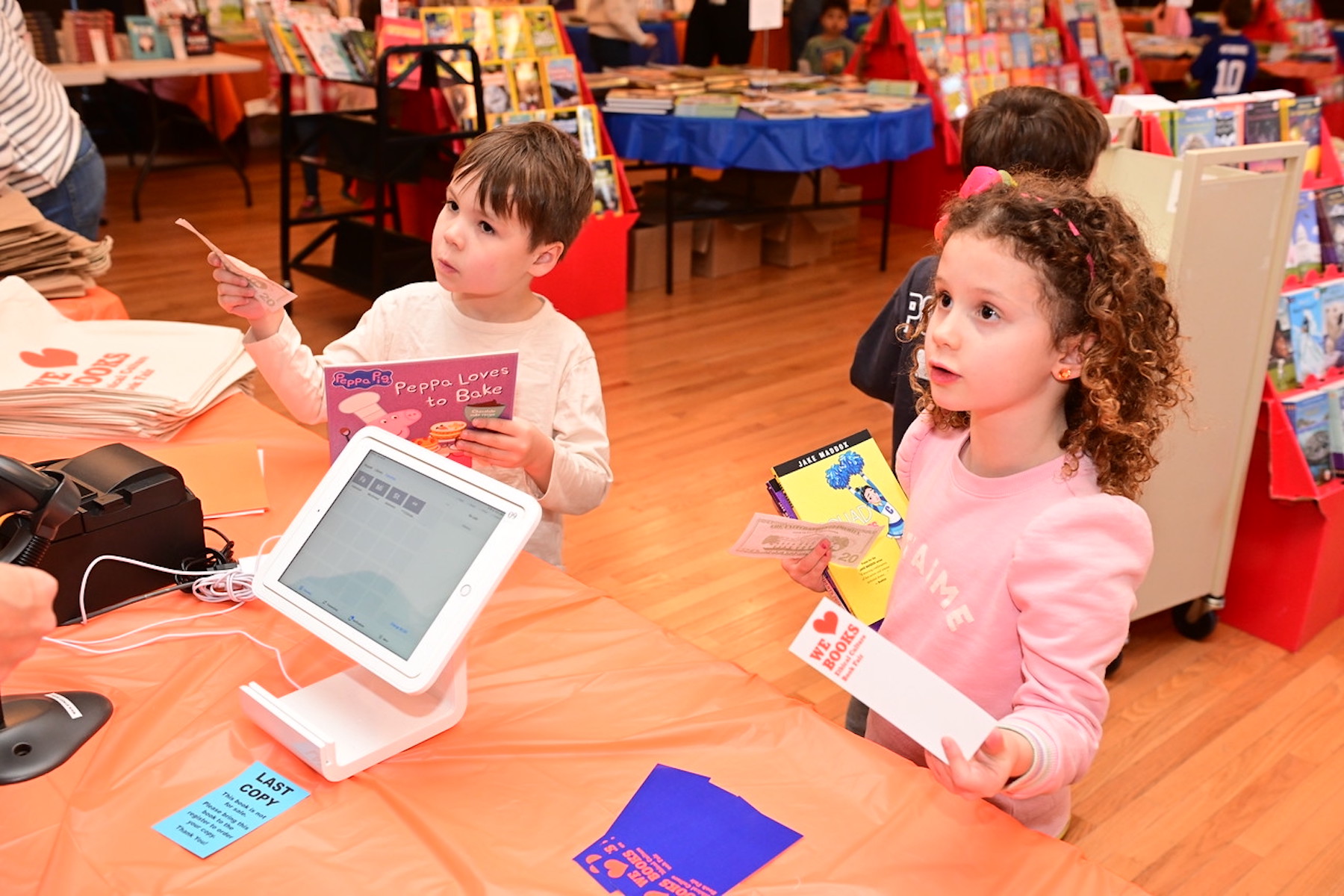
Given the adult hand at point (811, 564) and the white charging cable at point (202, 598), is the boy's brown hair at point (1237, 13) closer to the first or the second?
the adult hand at point (811, 564)

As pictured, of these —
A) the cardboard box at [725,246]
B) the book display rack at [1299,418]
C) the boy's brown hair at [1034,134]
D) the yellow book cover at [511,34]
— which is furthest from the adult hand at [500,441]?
the cardboard box at [725,246]

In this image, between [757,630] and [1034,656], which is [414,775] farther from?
[757,630]

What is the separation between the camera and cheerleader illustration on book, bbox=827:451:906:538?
176 cm

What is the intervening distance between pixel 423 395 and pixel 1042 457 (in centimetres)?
79

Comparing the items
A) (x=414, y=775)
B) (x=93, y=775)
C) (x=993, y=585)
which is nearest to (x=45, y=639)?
(x=93, y=775)

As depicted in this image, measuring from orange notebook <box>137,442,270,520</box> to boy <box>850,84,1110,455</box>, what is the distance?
1115mm

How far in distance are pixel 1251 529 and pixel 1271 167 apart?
2.84 feet

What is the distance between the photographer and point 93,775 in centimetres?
Answer: 121

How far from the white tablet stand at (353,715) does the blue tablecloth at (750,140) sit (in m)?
4.19

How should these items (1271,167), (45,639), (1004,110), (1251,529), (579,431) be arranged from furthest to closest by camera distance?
(1251,529) → (1271,167) → (1004,110) → (579,431) → (45,639)

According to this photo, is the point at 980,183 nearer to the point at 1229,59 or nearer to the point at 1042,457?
the point at 1042,457

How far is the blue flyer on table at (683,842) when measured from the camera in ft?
3.59

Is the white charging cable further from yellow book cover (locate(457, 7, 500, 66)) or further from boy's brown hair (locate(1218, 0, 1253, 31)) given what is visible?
boy's brown hair (locate(1218, 0, 1253, 31))

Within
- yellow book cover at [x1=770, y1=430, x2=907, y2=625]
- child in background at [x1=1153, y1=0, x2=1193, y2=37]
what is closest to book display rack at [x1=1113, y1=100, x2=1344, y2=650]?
yellow book cover at [x1=770, y1=430, x2=907, y2=625]
